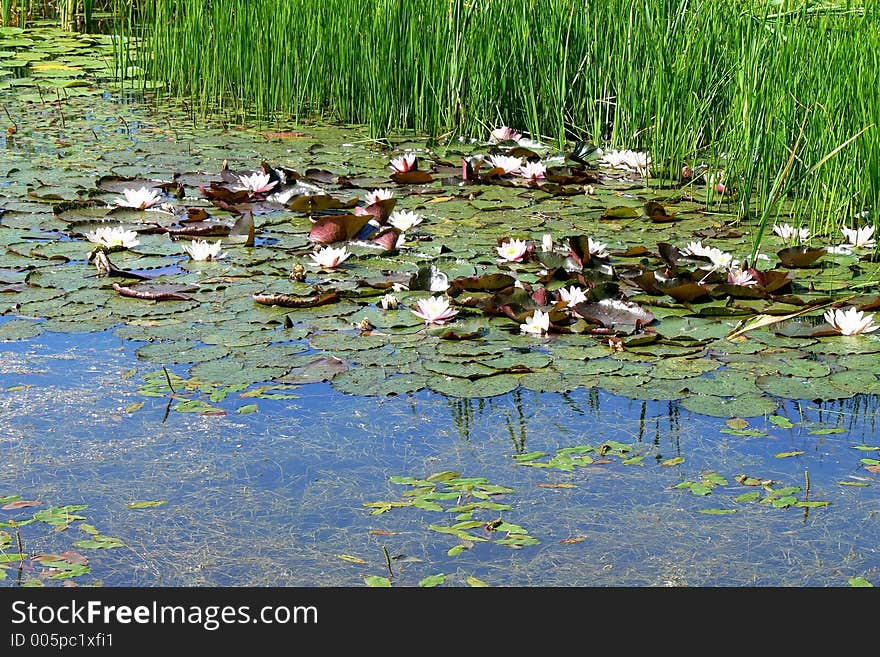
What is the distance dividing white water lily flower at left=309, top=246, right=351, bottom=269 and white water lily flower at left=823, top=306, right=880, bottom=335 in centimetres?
167

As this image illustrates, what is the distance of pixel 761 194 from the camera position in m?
4.48

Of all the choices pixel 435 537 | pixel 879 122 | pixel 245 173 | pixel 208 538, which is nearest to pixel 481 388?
pixel 435 537

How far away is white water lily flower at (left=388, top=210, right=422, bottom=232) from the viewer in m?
4.18

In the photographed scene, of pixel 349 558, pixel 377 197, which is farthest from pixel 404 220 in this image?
pixel 349 558

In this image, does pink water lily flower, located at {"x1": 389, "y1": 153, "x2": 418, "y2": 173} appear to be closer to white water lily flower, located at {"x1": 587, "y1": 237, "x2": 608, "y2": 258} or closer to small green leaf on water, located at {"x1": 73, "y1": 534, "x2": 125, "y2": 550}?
white water lily flower, located at {"x1": 587, "y1": 237, "x2": 608, "y2": 258}

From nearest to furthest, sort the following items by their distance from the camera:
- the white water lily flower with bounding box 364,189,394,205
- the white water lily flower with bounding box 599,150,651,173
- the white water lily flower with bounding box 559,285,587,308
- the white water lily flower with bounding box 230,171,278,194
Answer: the white water lily flower with bounding box 559,285,587,308 < the white water lily flower with bounding box 364,189,394,205 < the white water lily flower with bounding box 230,171,278,194 < the white water lily flower with bounding box 599,150,651,173

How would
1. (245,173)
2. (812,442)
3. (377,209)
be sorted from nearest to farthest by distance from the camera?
(812,442)
(377,209)
(245,173)

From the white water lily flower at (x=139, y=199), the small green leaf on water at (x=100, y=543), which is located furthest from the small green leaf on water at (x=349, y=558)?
the white water lily flower at (x=139, y=199)

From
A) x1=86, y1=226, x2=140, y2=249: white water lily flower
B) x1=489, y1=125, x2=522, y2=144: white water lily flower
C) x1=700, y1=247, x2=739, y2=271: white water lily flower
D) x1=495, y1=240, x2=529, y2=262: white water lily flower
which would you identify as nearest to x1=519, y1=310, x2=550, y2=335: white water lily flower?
x1=495, y1=240, x2=529, y2=262: white water lily flower

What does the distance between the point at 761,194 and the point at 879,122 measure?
692mm

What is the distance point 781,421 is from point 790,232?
1.75 meters

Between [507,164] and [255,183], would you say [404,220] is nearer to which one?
[255,183]

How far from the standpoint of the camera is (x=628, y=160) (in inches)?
206
